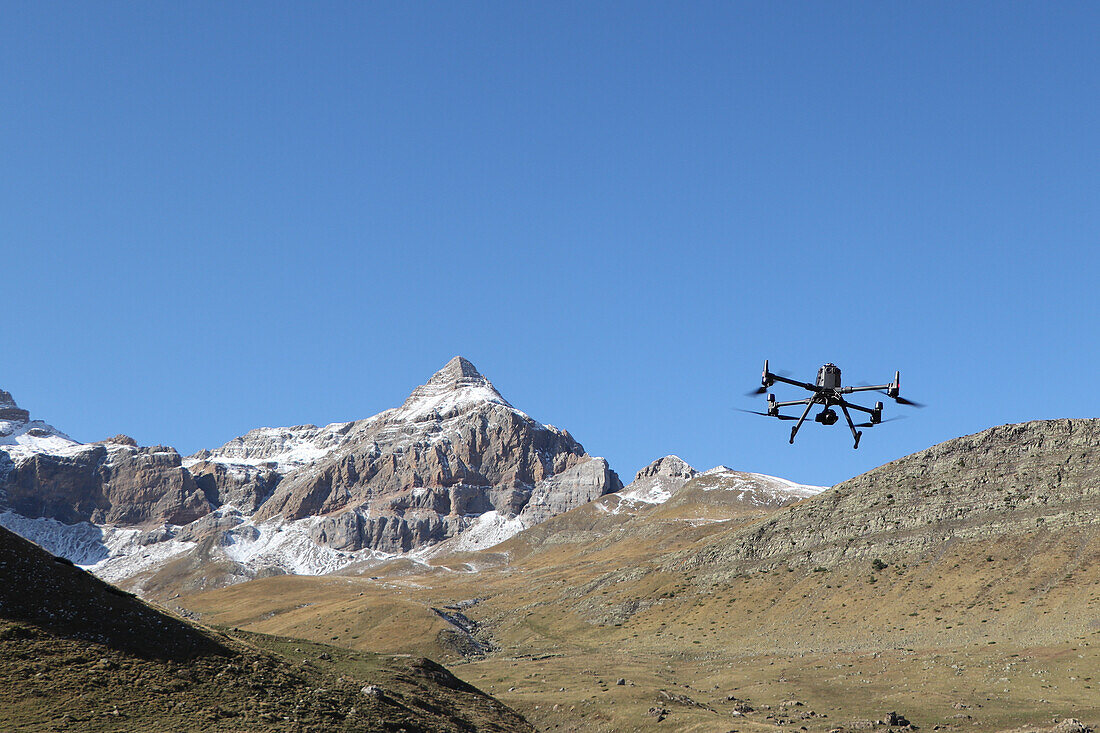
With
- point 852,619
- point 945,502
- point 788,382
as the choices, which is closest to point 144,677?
point 788,382

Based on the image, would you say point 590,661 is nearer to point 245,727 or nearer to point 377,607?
point 377,607

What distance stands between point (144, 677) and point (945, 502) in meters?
116

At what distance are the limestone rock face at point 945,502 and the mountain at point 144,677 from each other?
290ft

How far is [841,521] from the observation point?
466ft

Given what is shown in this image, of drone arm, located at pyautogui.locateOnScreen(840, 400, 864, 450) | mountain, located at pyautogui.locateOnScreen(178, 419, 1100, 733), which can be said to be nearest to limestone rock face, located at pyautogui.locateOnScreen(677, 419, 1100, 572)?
mountain, located at pyautogui.locateOnScreen(178, 419, 1100, 733)

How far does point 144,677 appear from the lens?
45.1m

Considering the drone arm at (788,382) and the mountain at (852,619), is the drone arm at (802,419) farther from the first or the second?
the mountain at (852,619)

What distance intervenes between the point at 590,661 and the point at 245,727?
65475 mm

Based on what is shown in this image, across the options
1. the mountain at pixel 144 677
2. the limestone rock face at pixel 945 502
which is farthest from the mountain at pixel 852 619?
the mountain at pixel 144 677

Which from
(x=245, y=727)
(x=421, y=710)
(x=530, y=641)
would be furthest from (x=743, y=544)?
(x=245, y=727)

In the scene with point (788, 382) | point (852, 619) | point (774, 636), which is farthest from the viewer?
point (774, 636)

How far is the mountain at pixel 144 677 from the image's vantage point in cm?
4166

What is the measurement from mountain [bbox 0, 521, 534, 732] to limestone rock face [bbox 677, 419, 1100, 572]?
290ft

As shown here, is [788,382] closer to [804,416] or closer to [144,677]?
[804,416]
